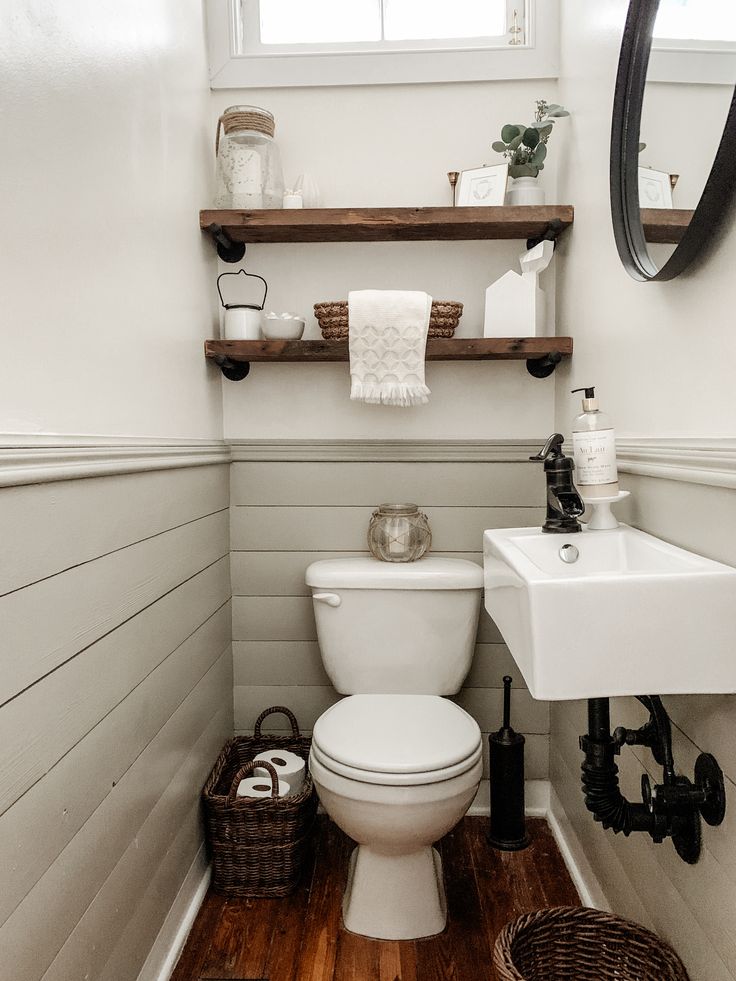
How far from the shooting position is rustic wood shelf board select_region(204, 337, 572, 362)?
197 centimetres

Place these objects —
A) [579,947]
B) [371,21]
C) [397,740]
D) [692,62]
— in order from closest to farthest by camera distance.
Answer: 1. [692,62]
2. [579,947]
3. [397,740]
4. [371,21]

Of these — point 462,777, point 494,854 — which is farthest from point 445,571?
point 494,854

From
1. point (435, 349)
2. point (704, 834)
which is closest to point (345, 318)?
point (435, 349)

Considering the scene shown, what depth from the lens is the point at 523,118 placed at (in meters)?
2.12

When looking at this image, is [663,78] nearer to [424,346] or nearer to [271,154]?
[424,346]

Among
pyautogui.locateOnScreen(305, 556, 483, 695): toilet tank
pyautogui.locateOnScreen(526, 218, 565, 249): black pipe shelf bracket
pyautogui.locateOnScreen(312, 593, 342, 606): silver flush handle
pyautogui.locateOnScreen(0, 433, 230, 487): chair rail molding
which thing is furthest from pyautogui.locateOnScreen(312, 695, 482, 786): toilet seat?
pyautogui.locateOnScreen(526, 218, 565, 249): black pipe shelf bracket

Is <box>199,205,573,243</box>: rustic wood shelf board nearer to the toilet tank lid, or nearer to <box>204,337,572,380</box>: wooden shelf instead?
<box>204,337,572,380</box>: wooden shelf

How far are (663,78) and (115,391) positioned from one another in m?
1.09

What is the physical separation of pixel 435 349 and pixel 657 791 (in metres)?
1.21

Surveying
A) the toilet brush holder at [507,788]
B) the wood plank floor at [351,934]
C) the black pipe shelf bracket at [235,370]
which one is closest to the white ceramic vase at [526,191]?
the black pipe shelf bracket at [235,370]

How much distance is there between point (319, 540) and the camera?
2217mm

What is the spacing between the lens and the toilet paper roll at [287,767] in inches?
75.9

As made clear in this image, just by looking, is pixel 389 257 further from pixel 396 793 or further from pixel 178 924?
pixel 178 924

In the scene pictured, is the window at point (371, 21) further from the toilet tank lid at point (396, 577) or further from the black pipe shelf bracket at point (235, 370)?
the toilet tank lid at point (396, 577)
